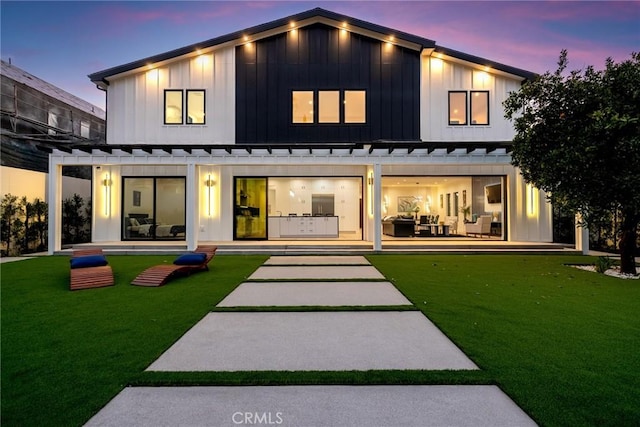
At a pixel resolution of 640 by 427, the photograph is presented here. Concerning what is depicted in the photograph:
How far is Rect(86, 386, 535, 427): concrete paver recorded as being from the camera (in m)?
2.28

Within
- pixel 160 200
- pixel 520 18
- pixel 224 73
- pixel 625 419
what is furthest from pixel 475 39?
pixel 625 419

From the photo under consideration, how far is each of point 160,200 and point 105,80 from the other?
4.75 m

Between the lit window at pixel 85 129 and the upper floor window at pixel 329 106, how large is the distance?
12326mm

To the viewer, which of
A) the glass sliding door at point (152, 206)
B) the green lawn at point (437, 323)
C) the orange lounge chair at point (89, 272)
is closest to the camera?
the green lawn at point (437, 323)

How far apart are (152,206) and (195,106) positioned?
4160 mm

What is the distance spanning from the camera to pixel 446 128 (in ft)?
44.0

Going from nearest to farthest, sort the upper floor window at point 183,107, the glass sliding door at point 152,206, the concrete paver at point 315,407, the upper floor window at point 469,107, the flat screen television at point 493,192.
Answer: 1. the concrete paver at point 315,407
2. the upper floor window at point 183,107
3. the upper floor window at point 469,107
4. the glass sliding door at point 152,206
5. the flat screen television at point 493,192

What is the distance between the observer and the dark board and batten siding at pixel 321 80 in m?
13.3

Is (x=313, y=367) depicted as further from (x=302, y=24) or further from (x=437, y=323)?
(x=302, y=24)

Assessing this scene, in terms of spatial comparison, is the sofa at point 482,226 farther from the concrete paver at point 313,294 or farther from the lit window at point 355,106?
the concrete paver at point 313,294

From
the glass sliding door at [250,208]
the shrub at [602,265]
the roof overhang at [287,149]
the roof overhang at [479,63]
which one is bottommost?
the shrub at [602,265]

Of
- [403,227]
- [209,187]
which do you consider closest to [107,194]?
[209,187]

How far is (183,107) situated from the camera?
13344 millimetres

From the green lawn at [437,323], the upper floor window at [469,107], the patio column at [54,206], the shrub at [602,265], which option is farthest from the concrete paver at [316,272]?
the upper floor window at [469,107]
